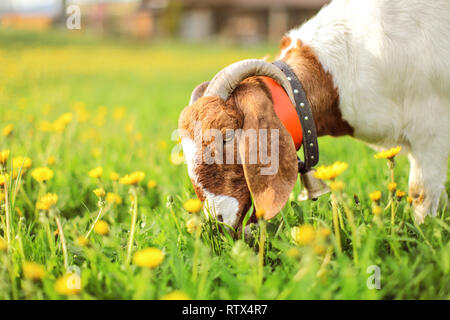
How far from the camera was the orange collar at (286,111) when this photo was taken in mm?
2256

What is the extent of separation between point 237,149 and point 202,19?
3795 cm

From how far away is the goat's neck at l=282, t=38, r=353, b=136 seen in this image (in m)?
2.56

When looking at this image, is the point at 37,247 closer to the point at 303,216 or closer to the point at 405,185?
the point at 303,216

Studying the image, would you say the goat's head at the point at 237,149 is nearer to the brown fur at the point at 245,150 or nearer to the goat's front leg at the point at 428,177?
the brown fur at the point at 245,150

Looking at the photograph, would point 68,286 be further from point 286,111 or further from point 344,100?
point 344,100

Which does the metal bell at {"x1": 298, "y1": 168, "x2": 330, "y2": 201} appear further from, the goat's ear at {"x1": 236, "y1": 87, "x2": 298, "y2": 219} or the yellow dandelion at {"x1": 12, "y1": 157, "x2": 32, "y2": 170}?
the yellow dandelion at {"x1": 12, "y1": 157, "x2": 32, "y2": 170}

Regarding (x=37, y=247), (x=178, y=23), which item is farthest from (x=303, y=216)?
(x=178, y=23)

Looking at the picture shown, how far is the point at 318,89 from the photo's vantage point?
2572 millimetres

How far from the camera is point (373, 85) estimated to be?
2.50m

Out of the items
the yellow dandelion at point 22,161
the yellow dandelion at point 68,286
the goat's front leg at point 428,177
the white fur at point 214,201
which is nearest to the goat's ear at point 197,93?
the white fur at point 214,201

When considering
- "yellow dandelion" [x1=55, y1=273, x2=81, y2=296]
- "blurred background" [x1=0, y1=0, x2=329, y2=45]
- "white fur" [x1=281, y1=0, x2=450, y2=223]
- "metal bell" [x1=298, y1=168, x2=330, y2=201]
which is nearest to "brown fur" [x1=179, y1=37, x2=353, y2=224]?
"metal bell" [x1=298, y1=168, x2=330, y2=201]

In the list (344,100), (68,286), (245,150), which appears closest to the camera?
(68,286)

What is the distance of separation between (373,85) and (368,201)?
0.74 m

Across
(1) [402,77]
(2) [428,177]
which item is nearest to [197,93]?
(1) [402,77]
